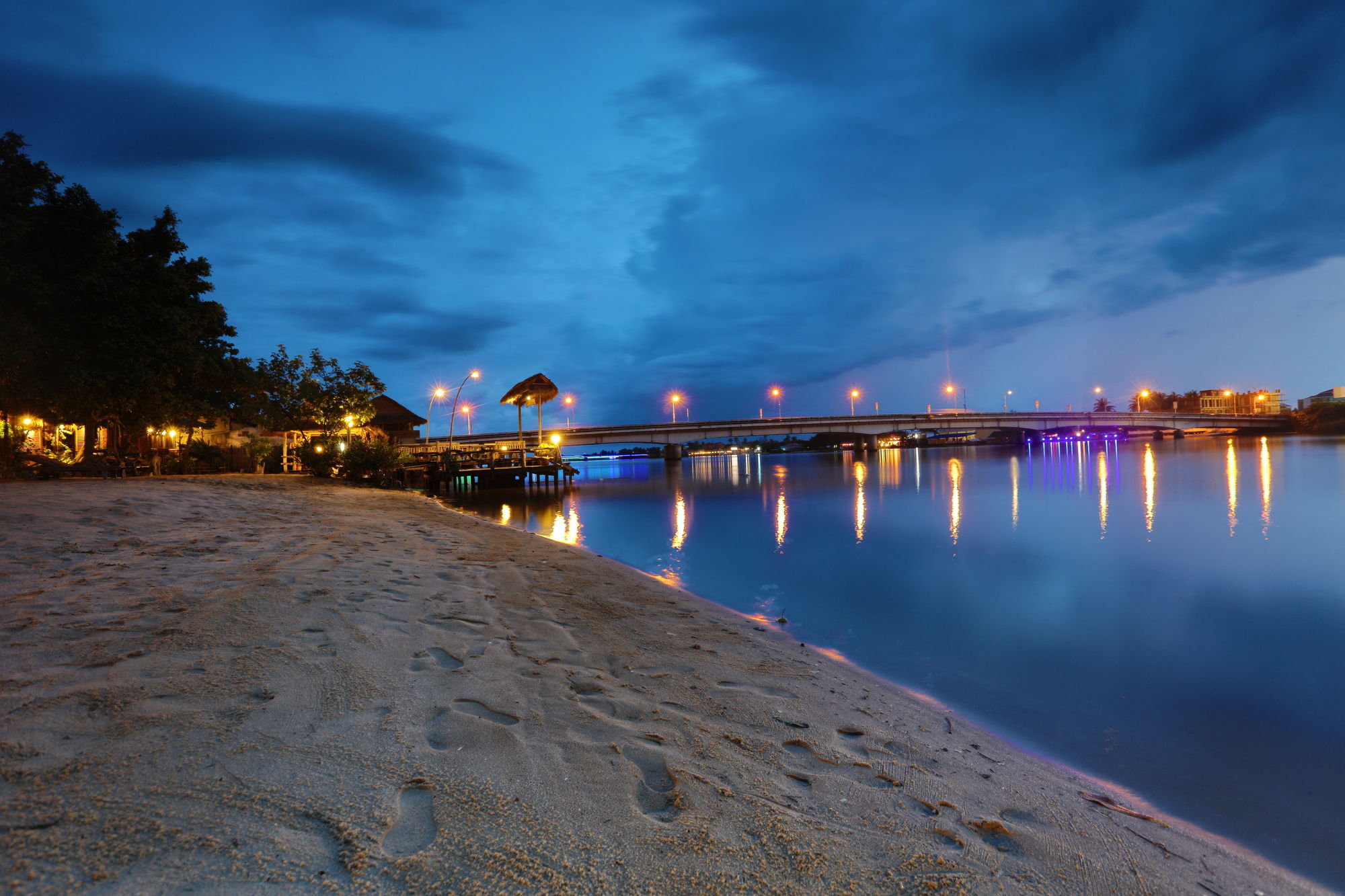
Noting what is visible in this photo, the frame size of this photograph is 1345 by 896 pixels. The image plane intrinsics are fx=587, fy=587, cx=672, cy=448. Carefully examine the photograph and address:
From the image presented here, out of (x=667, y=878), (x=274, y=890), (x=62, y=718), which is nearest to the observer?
(x=274, y=890)

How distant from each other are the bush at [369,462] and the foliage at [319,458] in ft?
5.37

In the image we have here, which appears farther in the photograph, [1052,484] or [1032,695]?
[1052,484]

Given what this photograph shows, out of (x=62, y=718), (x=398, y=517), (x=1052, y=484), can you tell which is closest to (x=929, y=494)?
(x=1052, y=484)

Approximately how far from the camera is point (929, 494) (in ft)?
112

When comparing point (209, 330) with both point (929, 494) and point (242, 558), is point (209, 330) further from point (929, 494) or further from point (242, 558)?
point (929, 494)

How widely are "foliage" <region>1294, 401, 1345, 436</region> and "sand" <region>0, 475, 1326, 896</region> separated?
513 feet

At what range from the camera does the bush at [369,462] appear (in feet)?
101

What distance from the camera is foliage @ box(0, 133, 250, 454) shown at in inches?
677

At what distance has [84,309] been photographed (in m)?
18.8

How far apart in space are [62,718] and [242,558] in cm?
558

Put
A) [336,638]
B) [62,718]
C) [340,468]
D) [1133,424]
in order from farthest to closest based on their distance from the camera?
[1133,424]
[340,468]
[336,638]
[62,718]

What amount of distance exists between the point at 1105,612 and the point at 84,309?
28922 millimetres

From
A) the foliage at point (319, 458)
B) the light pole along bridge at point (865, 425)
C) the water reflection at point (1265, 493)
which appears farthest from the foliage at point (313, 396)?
the water reflection at point (1265, 493)

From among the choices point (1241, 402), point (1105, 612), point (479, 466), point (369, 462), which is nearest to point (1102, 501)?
point (1105, 612)
